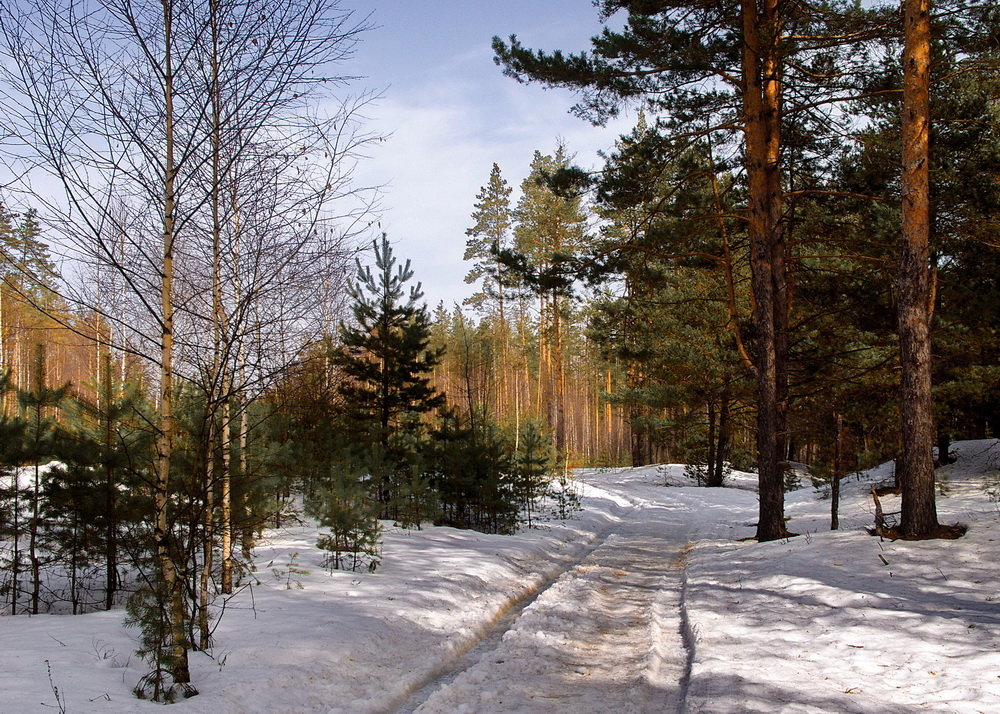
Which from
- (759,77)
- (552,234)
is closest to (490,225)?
(552,234)

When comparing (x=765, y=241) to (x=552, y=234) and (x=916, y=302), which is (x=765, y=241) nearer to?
(x=916, y=302)

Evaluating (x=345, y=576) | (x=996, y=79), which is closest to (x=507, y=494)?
(x=345, y=576)

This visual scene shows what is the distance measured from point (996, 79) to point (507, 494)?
449 inches

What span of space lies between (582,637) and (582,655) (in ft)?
1.70

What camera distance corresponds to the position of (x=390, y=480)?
13.0 meters

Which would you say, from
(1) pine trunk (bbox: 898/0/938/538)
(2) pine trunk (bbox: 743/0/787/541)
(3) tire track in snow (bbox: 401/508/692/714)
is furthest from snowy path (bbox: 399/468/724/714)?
(1) pine trunk (bbox: 898/0/938/538)

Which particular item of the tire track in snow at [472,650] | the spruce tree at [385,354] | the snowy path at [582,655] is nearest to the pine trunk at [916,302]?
the snowy path at [582,655]

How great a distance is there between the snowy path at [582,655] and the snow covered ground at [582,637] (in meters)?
0.03

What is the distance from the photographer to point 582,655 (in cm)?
554

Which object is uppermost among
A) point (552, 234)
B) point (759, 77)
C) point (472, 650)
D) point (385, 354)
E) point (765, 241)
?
point (552, 234)

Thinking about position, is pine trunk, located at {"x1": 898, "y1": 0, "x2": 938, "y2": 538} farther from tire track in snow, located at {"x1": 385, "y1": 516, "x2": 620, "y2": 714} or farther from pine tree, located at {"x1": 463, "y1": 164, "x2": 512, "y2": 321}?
pine tree, located at {"x1": 463, "y1": 164, "x2": 512, "y2": 321}

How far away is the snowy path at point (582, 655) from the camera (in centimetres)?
455

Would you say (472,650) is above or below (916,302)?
below

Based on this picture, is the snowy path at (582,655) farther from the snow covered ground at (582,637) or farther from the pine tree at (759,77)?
the pine tree at (759,77)
